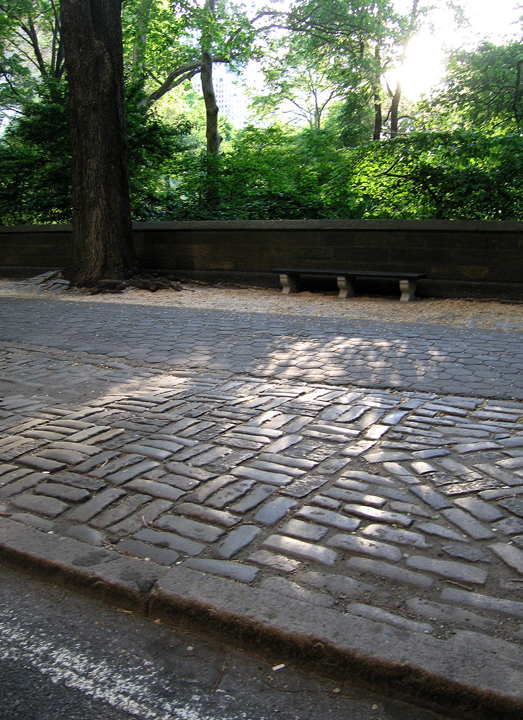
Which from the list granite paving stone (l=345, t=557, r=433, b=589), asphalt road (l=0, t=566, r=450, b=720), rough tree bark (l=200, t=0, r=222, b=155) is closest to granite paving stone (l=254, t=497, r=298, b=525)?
granite paving stone (l=345, t=557, r=433, b=589)

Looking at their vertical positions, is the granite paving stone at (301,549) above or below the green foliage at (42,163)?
below

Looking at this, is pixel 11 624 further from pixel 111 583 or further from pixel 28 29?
pixel 28 29

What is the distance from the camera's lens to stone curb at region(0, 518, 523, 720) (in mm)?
1885

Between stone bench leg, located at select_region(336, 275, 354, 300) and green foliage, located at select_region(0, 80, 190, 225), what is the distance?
5.73 m

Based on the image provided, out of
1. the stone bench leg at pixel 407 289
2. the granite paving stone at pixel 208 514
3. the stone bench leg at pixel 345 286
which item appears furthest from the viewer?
the stone bench leg at pixel 345 286

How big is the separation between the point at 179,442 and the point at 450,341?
13.3ft

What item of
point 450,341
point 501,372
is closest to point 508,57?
point 450,341

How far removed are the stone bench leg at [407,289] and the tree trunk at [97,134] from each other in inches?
206

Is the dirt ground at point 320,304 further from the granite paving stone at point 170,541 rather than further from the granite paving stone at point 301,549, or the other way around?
the granite paving stone at point 170,541

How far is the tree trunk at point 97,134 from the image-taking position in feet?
36.0

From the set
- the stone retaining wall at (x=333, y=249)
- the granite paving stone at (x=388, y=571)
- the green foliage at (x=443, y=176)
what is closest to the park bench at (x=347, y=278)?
the stone retaining wall at (x=333, y=249)

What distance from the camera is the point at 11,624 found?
231 cm

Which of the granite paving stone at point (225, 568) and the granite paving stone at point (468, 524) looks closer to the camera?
the granite paving stone at point (225, 568)

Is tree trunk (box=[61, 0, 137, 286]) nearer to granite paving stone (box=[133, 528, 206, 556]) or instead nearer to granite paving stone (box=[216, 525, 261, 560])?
granite paving stone (box=[133, 528, 206, 556])
